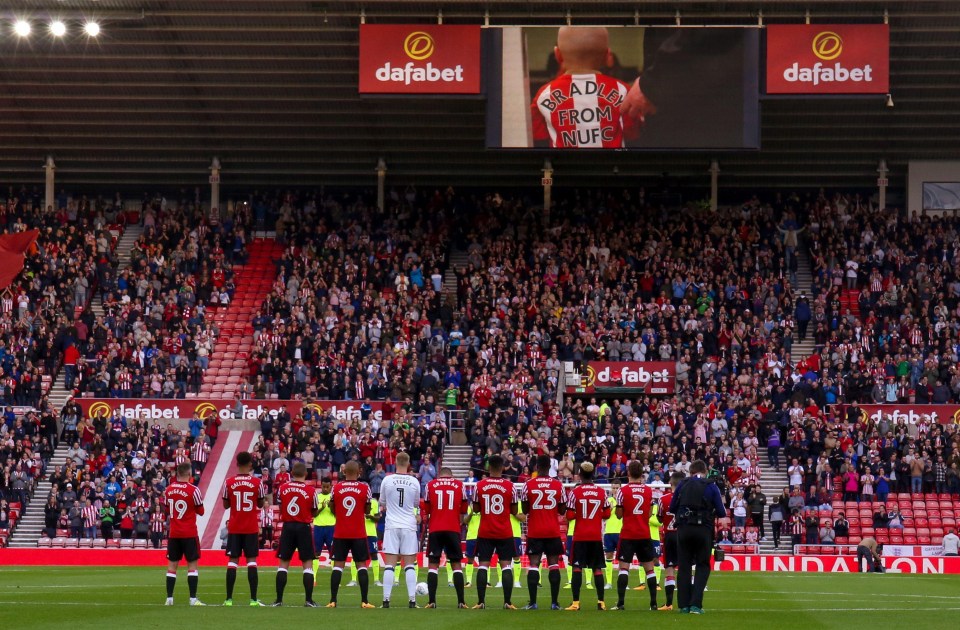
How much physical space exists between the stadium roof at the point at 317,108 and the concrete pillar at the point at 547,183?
473 mm

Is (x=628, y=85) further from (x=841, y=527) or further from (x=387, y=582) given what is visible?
(x=387, y=582)

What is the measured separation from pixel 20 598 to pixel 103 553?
49.8 ft

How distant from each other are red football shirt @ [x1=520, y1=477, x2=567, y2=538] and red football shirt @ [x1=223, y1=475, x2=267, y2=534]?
3.77 meters

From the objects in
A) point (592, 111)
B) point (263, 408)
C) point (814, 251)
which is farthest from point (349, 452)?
point (814, 251)

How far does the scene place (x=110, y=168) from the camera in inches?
2114

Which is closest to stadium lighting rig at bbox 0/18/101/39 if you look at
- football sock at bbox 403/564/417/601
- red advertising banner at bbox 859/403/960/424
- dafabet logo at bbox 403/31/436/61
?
dafabet logo at bbox 403/31/436/61

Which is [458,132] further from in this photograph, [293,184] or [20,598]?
[20,598]

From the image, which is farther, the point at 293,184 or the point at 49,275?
the point at 293,184

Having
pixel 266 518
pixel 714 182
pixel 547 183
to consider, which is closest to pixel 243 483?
pixel 266 518

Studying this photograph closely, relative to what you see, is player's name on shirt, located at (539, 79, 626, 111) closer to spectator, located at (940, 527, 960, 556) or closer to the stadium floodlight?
spectator, located at (940, 527, 960, 556)

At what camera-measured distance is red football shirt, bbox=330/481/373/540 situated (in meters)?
19.8

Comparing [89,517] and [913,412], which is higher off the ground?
[913,412]

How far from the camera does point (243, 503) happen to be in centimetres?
2016

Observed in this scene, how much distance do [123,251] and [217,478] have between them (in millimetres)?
14037
